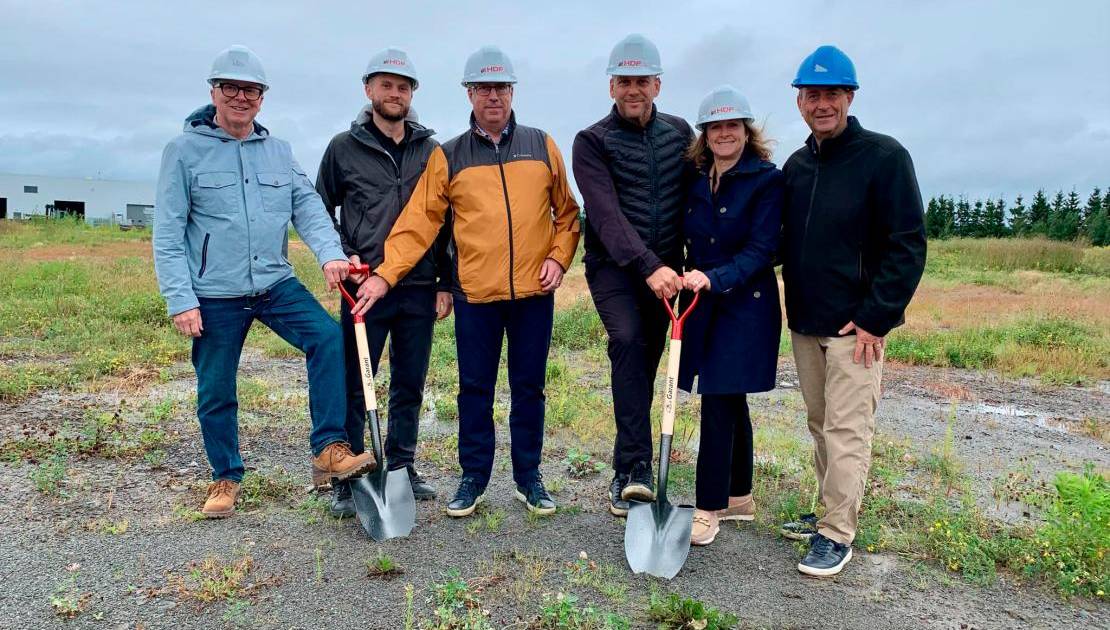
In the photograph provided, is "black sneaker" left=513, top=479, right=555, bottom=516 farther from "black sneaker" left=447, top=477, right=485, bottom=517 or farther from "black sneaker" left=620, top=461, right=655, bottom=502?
"black sneaker" left=620, top=461, right=655, bottom=502

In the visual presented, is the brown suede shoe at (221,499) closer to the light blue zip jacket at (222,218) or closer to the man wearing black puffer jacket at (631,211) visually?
the light blue zip jacket at (222,218)

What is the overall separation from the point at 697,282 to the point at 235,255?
2528mm

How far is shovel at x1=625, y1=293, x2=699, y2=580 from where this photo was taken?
146 inches

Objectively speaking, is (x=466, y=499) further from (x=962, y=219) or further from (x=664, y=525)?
(x=962, y=219)

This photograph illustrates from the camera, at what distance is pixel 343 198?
4.58 metres

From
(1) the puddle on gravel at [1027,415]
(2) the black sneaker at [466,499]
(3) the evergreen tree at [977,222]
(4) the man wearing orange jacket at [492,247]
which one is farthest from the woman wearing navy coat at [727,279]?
(3) the evergreen tree at [977,222]

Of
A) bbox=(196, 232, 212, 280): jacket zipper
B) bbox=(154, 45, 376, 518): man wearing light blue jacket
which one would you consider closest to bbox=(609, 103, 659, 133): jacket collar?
bbox=(154, 45, 376, 518): man wearing light blue jacket

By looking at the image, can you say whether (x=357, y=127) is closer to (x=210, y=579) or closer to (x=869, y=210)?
(x=210, y=579)

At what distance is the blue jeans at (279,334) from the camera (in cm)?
431

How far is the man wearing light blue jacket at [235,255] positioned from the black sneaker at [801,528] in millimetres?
2315

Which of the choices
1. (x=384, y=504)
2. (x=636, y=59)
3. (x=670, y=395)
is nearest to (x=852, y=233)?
(x=670, y=395)

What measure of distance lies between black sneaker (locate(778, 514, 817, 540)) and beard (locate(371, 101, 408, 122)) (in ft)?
10.3

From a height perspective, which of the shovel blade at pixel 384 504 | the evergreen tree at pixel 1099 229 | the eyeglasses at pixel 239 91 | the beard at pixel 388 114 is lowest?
the shovel blade at pixel 384 504

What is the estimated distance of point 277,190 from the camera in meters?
4.40
